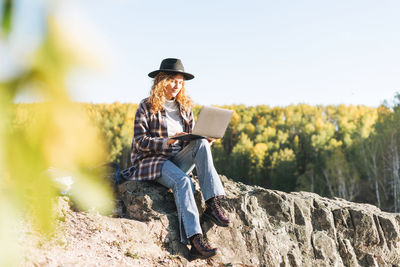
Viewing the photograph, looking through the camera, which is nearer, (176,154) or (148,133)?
(148,133)

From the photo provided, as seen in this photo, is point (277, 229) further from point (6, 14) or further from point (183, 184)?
point (6, 14)

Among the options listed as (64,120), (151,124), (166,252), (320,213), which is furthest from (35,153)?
(320,213)

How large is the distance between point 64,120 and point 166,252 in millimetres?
3570

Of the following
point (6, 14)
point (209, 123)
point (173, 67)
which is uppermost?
point (173, 67)

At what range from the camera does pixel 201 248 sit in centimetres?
369

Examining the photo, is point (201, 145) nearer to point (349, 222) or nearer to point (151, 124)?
point (151, 124)

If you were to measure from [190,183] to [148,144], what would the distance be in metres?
0.58

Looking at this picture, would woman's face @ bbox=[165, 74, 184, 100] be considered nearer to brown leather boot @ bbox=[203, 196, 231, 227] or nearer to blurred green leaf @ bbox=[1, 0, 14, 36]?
brown leather boot @ bbox=[203, 196, 231, 227]

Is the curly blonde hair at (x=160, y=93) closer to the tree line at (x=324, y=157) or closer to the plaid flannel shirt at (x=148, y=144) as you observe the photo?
the plaid flannel shirt at (x=148, y=144)

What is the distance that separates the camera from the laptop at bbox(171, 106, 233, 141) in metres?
3.82

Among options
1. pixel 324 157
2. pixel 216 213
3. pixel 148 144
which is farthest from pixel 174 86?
pixel 324 157

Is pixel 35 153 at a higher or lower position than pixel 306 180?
higher

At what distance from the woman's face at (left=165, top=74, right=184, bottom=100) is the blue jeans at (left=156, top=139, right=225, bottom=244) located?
2.04 feet

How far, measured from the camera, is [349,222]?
5238mm
